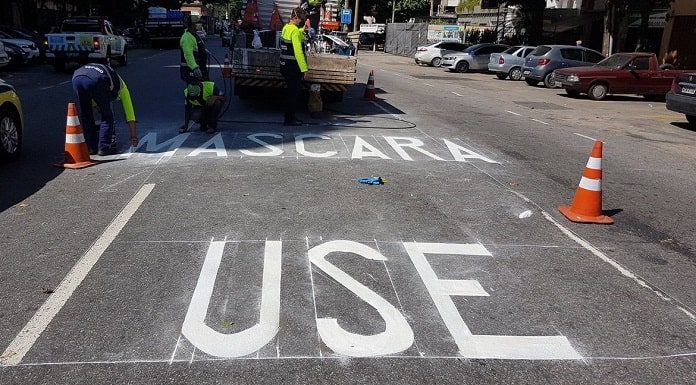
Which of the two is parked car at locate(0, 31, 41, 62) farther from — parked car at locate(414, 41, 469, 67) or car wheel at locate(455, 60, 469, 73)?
parked car at locate(414, 41, 469, 67)

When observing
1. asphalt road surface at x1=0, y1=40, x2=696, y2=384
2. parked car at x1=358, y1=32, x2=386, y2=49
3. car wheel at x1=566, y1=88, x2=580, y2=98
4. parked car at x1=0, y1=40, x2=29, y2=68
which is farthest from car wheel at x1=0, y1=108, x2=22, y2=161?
parked car at x1=358, y1=32, x2=386, y2=49

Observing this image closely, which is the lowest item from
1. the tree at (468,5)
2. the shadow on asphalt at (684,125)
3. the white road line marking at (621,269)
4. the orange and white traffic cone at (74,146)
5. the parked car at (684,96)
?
the shadow on asphalt at (684,125)

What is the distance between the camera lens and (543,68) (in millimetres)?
24969

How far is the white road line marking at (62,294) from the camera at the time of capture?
353 cm

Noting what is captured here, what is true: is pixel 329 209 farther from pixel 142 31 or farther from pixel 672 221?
pixel 142 31

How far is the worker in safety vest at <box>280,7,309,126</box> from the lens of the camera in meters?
10.9

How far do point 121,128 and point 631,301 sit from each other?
8866mm

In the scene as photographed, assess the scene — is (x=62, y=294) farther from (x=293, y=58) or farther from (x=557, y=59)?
(x=557, y=59)

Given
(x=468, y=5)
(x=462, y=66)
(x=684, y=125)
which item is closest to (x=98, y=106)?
(x=684, y=125)

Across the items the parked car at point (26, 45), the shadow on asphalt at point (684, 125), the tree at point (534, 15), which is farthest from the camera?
the tree at point (534, 15)

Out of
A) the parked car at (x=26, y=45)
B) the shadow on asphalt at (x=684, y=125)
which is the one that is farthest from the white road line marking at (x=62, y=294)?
the parked car at (x=26, y=45)

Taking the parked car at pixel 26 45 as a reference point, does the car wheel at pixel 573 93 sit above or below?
below

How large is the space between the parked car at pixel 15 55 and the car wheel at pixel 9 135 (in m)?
16.8

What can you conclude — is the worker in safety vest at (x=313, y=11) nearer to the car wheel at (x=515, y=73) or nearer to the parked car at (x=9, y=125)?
the parked car at (x=9, y=125)
